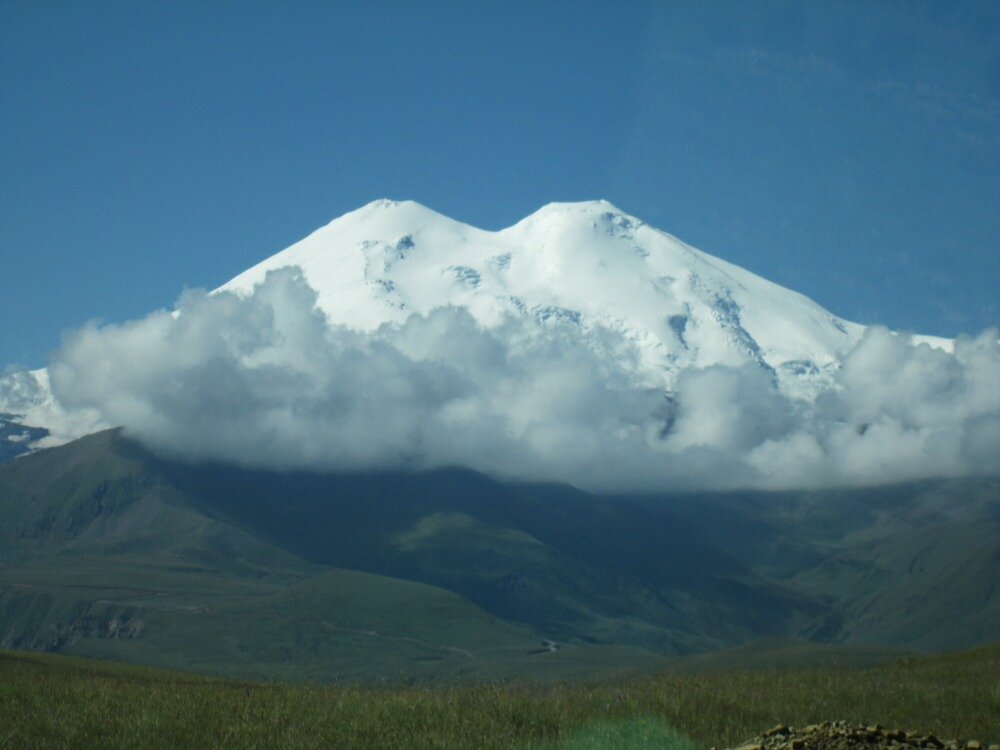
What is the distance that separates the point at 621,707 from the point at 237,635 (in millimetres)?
184140

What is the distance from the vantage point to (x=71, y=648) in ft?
641

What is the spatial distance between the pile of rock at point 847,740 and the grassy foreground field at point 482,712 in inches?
108

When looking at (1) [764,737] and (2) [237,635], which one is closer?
(1) [764,737]

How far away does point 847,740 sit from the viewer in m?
16.5

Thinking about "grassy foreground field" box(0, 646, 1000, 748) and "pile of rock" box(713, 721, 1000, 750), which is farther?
"grassy foreground field" box(0, 646, 1000, 748)

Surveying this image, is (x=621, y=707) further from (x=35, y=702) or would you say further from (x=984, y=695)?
(x=35, y=702)

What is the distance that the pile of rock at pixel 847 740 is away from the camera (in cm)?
1644

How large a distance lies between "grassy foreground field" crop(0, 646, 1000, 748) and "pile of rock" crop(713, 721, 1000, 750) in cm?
274

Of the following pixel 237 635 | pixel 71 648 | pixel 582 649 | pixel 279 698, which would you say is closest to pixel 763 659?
pixel 279 698

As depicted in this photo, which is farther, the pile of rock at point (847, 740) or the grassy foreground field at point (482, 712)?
the grassy foreground field at point (482, 712)

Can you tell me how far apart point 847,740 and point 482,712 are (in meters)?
7.24

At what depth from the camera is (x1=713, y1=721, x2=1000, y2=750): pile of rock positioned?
16.4m

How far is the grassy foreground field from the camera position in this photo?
1992cm

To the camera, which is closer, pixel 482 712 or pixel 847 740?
pixel 847 740
